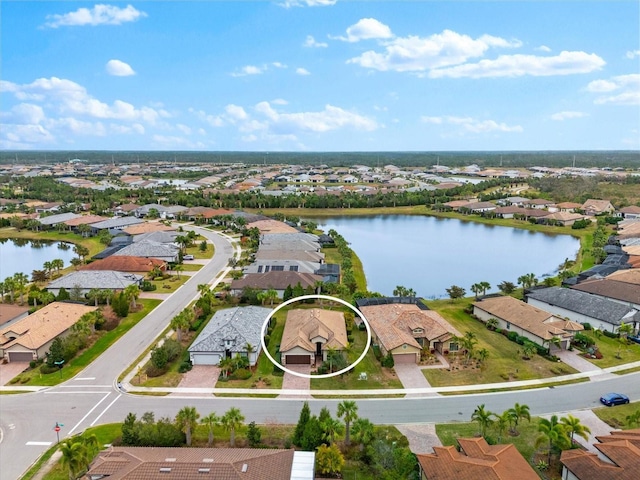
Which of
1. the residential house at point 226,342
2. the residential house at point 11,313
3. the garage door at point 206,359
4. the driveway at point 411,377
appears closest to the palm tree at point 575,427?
the driveway at point 411,377

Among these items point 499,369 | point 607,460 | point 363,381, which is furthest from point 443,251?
point 607,460

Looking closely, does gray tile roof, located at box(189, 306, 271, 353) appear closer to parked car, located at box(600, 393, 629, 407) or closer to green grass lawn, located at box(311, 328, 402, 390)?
green grass lawn, located at box(311, 328, 402, 390)

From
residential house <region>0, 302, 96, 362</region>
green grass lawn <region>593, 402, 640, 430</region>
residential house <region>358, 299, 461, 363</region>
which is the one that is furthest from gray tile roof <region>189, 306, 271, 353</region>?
green grass lawn <region>593, 402, 640, 430</region>

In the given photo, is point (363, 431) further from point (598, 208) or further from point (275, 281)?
point (598, 208)

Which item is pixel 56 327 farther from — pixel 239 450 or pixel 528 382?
pixel 528 382

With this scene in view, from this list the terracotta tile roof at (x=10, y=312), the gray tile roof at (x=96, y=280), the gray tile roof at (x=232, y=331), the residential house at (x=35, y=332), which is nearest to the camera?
the gray tile roof at (x=232, y=331)

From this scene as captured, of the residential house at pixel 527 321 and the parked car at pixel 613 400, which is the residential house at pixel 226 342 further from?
the parked car at pixel 613 400
